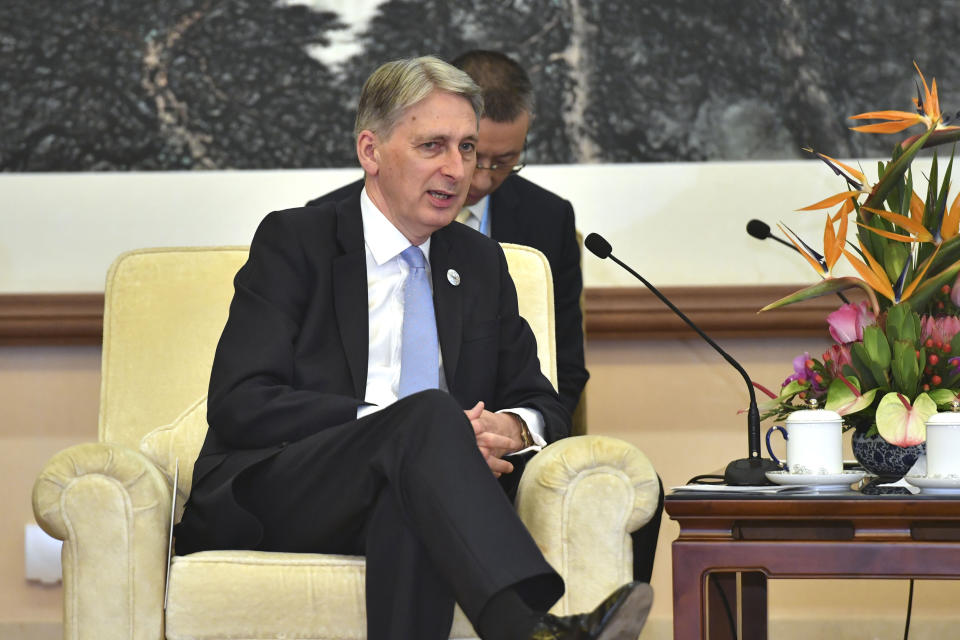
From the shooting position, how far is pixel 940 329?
6.65ft

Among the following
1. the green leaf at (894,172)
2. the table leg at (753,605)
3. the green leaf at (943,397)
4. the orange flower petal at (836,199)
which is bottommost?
the table leg at (753,605)

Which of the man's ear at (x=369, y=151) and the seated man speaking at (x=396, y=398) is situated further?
the man's ear at (x=369, y=151)

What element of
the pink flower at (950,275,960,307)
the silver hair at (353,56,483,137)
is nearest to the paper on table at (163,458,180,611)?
the silver hair at (353,56,483,137)

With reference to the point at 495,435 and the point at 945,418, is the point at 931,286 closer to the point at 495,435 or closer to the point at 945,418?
the point at 945,418

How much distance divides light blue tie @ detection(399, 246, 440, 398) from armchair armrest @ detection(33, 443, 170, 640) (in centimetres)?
51

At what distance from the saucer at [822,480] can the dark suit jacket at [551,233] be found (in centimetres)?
94

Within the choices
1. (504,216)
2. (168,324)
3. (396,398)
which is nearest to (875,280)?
(396,398)

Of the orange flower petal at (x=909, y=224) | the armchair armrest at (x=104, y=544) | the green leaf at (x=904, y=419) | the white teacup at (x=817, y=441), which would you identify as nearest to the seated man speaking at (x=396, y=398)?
the armchair armrest at (x=104, y=544)

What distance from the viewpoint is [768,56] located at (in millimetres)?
3092

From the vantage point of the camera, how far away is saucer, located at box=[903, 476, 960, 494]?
184cm

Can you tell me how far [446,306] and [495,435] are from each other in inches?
12.2

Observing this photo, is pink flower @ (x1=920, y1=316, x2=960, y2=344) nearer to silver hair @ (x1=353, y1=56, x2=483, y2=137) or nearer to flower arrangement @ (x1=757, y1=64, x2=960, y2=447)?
flower arrangement @ (x1=757, y1=64, x2=960, y2=447)

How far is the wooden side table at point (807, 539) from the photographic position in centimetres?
180

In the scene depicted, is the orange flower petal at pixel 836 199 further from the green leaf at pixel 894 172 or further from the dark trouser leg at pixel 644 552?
the dark trouser leg at pixel 644 552
